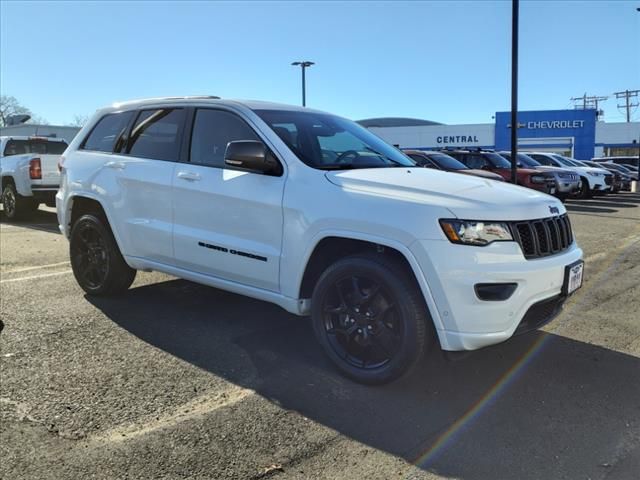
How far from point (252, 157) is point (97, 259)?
7.96 feet

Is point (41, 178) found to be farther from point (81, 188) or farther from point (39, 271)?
point (81, 188)

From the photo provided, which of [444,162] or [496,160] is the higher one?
[496,160]

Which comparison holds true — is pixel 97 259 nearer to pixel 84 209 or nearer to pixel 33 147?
pixel 84 209

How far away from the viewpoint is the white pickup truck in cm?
1161

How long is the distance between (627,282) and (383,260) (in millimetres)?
4460

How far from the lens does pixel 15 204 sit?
12.1 metres

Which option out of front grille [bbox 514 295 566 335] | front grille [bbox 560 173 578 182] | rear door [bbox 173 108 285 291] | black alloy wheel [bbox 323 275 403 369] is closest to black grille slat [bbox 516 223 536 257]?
front grille [bbox 514 295 566 335]

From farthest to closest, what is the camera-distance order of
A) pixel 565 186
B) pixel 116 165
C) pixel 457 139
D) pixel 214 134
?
1. pixel 457 139
2. pixel 565 186
3. pixel 116 165
4. pixel 214 134

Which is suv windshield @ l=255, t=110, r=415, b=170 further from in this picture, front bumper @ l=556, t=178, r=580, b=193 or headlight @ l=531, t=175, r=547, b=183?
front bumper @ l=556, t=178, r=580, b=193

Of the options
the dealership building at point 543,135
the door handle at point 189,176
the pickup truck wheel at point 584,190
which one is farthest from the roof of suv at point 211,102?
the dealership building at point 543,135

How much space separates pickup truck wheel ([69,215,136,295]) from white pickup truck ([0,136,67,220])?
6.68 m

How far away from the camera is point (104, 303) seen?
548 centimetres

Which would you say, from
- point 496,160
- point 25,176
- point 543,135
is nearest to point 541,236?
point 25,176

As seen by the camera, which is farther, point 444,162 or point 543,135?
point 543,135
